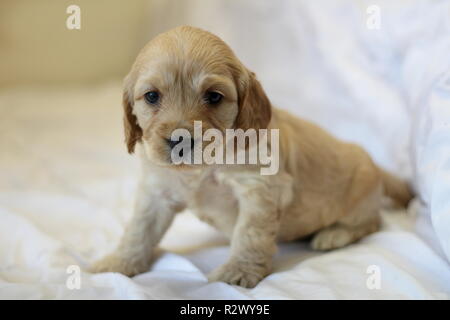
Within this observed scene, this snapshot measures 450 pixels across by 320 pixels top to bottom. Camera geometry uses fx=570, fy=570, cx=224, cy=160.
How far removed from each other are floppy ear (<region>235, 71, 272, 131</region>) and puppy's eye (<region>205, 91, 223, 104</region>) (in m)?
0.10

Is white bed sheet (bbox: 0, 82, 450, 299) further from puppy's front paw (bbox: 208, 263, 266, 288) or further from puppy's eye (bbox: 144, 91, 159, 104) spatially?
puppy's eye (bbox: 144, 91, 159, 104)

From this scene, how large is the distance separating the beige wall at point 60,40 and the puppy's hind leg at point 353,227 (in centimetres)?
231

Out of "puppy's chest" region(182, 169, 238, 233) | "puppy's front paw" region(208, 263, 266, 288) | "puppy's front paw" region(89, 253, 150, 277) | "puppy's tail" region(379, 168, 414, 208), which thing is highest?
"puppy's chest" region(182, 169, 238, 233)

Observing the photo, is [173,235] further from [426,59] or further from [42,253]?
[426,59]

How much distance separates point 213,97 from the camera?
1864 millimetres

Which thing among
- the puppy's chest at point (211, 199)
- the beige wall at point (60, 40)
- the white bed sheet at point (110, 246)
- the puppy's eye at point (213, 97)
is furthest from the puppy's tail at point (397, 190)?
the beige wall at point (60, 40)

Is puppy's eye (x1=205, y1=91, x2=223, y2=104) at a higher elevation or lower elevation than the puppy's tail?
higher

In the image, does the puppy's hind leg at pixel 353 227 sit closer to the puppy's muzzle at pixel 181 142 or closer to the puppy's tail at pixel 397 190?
the puppy's tail at pixel 397 190

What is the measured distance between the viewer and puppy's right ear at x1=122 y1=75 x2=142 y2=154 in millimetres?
1997

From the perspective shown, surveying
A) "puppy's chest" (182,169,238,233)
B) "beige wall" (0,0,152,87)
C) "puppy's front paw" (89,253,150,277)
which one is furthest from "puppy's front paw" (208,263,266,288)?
"beige wall" (0,0,152,87)

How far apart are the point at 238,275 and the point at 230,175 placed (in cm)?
36

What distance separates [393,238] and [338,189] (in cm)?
30

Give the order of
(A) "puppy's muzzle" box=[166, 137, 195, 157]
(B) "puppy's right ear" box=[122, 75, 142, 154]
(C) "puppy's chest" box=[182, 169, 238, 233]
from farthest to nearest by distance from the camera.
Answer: (C) "puppy's chest" box=[182, 169, 238, 233]
(B) "puppy's right ear" box=[122, 75, 142, 154]
(A) "puppy's muzzle" box=[166, 137, 195, 157]

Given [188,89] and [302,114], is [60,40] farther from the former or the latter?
[188,89]
